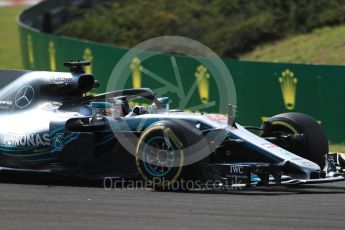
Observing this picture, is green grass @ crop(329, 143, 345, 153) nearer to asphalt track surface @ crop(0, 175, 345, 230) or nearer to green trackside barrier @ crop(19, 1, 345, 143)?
green trackside barrier @ crop(19, 1, 345, 143)

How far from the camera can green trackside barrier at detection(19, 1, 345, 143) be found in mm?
15656

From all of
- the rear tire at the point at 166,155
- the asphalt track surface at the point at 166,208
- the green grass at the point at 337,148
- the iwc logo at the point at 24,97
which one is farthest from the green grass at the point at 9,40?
the asphalt track surface at the point at 166,208

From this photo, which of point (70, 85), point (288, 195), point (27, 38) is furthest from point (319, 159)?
point (27, 38)

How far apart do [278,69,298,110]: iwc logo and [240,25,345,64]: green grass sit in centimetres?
698

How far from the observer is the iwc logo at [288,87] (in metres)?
16.0

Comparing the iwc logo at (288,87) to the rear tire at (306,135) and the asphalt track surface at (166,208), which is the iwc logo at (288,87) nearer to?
the rear tire at (306,135)

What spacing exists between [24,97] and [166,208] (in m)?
3.37

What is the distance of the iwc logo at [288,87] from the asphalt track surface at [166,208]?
17.4 ft

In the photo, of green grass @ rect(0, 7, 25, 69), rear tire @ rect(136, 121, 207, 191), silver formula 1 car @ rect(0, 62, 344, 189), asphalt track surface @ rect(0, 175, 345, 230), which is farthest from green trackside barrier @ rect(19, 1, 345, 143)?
green grass @ rect(0, 7, 25, 69)

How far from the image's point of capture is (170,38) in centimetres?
2925

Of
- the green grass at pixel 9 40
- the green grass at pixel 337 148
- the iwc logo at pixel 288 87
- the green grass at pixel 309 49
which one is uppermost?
the green grass at pixel 9 40

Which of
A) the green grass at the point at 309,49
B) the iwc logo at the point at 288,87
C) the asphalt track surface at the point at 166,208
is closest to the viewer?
the asphalt track surface at the point at 166,208

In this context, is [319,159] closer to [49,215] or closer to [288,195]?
[288,195]

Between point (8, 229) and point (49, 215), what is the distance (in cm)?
77
